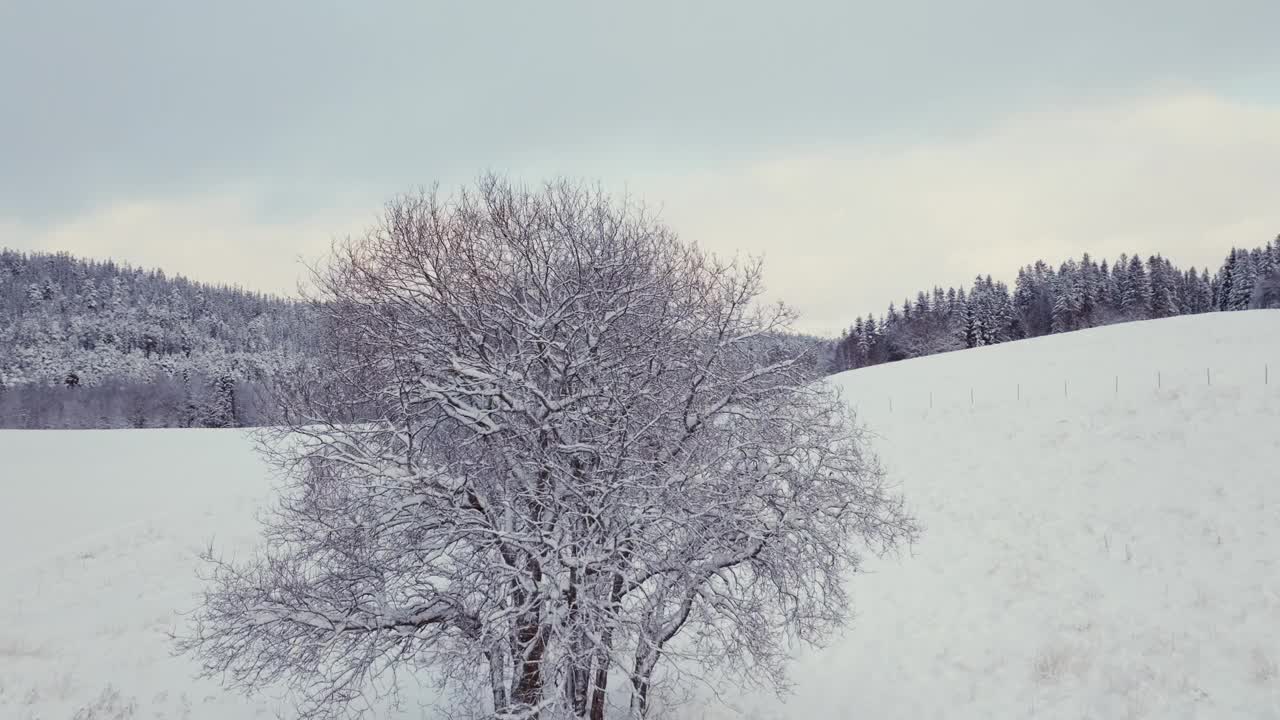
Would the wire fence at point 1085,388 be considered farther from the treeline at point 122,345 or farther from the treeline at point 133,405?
the treeline at point 133,405

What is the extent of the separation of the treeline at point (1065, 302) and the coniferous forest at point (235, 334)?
0.53 feet

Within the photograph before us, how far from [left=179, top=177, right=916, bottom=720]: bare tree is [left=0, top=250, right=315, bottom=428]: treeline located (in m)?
62.1

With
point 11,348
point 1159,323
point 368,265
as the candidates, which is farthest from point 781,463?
point 11,348

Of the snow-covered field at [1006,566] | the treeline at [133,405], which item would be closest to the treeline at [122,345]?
the treeline at [133,405]

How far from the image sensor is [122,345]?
460ft

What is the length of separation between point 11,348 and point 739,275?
168m

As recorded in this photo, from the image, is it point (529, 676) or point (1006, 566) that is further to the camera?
point (1006, 566)

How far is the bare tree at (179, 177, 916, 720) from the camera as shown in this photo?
859 cm

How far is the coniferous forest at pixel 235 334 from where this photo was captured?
76.9 m

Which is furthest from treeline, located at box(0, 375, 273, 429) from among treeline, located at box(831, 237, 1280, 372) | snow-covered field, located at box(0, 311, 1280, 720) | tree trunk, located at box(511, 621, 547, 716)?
tree trunk, located at box(511, 621, 547, 716)

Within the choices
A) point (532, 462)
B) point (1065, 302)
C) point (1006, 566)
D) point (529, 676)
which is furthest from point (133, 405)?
point (1065, 302)

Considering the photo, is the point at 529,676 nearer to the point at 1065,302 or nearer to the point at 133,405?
the point at 1065,302

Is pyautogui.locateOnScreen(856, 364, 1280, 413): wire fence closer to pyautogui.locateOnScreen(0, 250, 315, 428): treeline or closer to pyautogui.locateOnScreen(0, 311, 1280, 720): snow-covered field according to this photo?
pyautogui.locateOnScreen(0, 311, 1280, 720): snow-covered field

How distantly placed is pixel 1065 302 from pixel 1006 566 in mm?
76420
